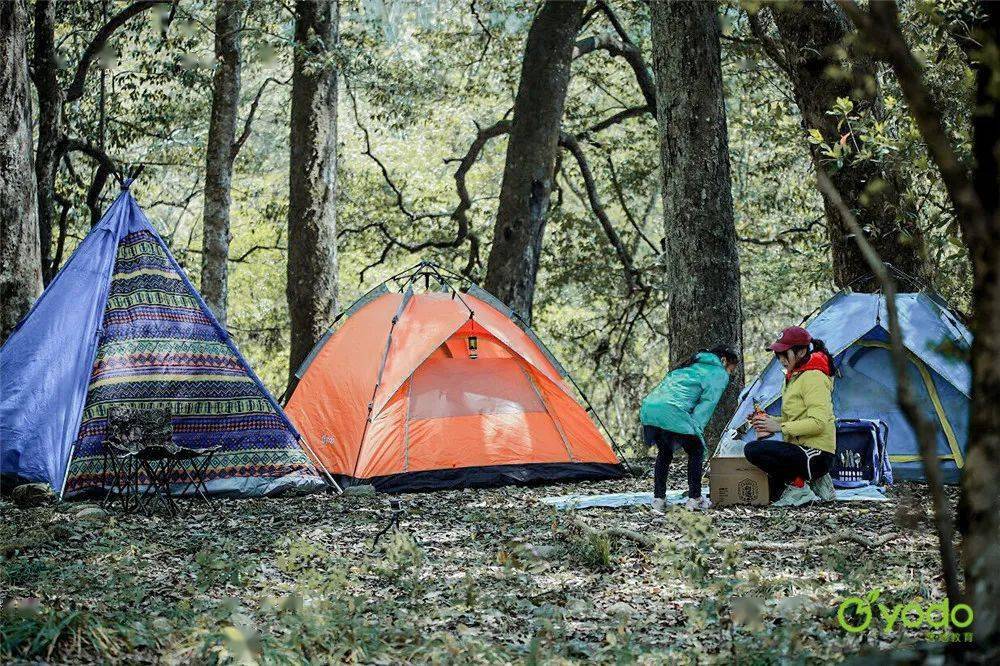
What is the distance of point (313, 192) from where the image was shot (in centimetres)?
1335

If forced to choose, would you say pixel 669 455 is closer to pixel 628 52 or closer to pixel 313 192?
pixel 313 192

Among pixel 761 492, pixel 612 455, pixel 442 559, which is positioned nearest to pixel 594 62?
pixel 612 455

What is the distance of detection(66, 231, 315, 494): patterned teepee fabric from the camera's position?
9078 millimetres

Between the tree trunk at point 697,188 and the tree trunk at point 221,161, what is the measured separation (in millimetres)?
5567

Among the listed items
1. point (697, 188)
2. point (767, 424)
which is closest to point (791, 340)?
point (767, 424)

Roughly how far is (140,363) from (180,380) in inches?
13.7

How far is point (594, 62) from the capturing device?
19.2 m

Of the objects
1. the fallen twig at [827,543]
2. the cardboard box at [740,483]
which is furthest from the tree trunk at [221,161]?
the fallen twig at [827,543]

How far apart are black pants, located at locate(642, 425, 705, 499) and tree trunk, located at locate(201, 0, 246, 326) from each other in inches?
274

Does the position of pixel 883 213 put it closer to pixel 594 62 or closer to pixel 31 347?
pixel 31 347

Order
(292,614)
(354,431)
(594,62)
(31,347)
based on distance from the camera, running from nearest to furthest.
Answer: (292,614)
(31,347)
(354,431)
(594,62)

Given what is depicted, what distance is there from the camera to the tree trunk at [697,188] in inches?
424

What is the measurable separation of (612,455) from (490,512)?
9.81 feet

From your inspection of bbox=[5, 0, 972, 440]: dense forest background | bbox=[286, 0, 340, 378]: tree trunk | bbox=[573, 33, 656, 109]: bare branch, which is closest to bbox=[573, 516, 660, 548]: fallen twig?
Result: bbox=[5, 0, 972, 440]: dense forest background
